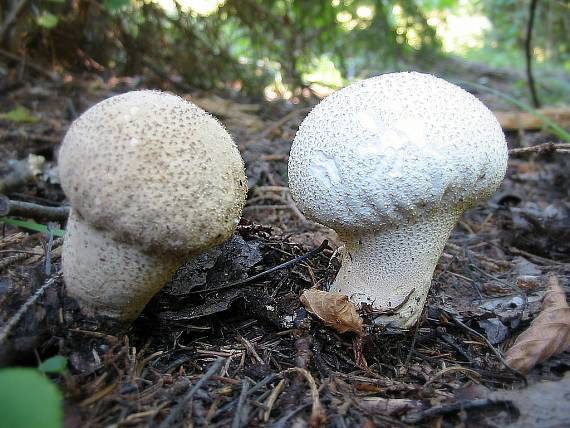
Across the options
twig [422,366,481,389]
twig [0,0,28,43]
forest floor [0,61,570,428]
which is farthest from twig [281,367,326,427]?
twig [0,0,28,43]

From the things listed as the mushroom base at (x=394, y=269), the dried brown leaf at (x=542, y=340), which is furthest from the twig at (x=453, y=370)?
the mushroom base at (x=394, y=269)

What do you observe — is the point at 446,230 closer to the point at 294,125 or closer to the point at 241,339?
the point at 241,339

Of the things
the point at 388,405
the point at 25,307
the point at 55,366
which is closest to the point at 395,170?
the point at 388,405

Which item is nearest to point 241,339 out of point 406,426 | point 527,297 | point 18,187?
point 406,426

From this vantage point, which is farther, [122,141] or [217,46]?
[217,46]

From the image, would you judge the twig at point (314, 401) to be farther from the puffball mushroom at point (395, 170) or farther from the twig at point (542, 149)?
the twig at point (542, 149)

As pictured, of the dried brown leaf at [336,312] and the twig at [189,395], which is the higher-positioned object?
the dried brown leaf at [336,312]
